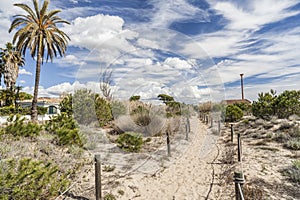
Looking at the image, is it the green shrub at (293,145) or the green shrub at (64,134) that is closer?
the green shrub at (64,134)

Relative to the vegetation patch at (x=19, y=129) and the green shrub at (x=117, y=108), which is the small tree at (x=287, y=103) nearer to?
the green shrub at (x=117, y=108)

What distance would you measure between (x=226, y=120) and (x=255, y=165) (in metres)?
11.1

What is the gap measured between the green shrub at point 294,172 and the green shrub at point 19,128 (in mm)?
6091

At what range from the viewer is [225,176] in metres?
4.85

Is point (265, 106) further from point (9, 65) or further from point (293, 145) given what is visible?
point (9, 65)

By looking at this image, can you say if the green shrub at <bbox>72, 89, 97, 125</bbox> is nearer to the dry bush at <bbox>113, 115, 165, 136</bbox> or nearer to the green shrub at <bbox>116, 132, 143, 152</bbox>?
the dry bush at <bbox>113, 115, 165, 136</bbox>

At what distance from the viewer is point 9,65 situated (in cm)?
2147

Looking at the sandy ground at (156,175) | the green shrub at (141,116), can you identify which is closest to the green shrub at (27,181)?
Answer: the sandy ground at (156,175)

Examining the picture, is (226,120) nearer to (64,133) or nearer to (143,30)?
(143,30)

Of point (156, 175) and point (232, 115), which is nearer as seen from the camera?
point (156, 175)

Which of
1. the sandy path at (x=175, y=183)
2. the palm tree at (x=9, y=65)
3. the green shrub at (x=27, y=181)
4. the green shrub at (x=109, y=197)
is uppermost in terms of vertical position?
the palm tree at (x=9, y=65)

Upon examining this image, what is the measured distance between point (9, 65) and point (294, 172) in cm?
2448

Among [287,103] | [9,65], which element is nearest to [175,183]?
[287,103]

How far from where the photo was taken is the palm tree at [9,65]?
845 inches
